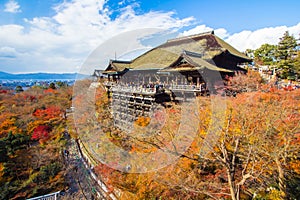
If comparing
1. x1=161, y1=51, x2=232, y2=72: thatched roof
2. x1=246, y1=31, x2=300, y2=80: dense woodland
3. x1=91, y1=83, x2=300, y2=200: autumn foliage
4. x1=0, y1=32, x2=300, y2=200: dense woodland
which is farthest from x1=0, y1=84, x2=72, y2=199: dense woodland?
x1=246, y1=31, x2=300, y2=80: dense woodland

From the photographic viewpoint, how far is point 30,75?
165m

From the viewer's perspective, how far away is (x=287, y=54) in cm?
1554

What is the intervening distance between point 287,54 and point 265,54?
348 cm

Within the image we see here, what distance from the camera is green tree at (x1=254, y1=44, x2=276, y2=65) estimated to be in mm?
18016

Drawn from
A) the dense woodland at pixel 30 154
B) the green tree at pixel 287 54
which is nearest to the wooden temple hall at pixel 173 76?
the green tree at pixel 287 54

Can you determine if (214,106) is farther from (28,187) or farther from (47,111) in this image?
(47,111)

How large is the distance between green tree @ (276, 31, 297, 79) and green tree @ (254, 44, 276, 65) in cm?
197

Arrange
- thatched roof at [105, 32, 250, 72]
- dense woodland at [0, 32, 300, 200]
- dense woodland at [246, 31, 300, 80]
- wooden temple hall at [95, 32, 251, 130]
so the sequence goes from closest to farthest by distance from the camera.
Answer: dense woodland at [0, 32, 300, 200] < wooden temple hall at [95, 32, 251, 130] < thatched roof at [105, 32, 250, 72] < dense woodland at [246, 31, 300, 80]

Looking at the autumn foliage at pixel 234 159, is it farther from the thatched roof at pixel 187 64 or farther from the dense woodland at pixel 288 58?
the dense woodland at pixel 288 58

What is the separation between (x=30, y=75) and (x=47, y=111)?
7120 inches

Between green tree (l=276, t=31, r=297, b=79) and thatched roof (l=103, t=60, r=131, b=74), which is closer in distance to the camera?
green tree (l=276, t=31, r=297, b=79)

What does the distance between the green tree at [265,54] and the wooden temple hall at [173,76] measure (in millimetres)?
5618

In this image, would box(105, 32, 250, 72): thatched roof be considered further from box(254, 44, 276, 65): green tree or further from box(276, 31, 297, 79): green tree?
box(254, 44, 276, 65): green tree

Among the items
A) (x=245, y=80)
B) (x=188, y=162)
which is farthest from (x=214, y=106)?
(x=245, y=80)
